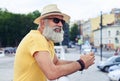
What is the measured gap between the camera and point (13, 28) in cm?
10131

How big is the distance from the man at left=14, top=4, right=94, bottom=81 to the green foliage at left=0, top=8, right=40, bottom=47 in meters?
95.1

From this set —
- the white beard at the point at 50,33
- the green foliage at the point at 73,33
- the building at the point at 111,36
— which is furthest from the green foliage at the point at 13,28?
the white beard at the point at 50,33

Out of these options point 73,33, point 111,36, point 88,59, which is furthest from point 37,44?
point 73,33

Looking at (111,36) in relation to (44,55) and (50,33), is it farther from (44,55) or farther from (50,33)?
(44,55)

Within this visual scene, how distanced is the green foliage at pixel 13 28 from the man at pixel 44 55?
95.1m

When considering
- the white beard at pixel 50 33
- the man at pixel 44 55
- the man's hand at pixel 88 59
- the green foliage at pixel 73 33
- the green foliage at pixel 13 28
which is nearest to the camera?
the man at pixel 44 55

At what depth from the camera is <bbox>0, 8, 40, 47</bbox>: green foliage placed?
9950 centimetres

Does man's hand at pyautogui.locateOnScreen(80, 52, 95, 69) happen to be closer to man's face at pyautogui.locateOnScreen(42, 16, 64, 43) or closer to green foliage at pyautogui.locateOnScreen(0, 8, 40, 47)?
man's face at pyautogui.locateOnScreen(42, 16, 64, 43)

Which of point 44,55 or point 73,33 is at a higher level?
point 44,55

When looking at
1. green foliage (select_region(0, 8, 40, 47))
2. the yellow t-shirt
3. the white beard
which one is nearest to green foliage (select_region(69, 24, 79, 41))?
green foliage (select_region(0, 8, 40, 47))

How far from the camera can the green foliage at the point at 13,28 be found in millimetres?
99500

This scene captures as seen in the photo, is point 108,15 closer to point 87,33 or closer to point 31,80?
point 87,33

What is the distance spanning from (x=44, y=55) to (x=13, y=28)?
3866 inches

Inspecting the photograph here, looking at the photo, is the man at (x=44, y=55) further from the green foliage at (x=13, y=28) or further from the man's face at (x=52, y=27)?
the green foliage at (x=13, y=28)
